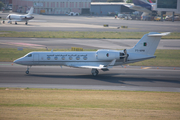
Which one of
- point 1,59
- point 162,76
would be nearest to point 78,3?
point 1,59

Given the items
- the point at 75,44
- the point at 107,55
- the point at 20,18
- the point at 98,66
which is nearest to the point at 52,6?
the point at 20,18

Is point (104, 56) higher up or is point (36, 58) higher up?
point (104, 56)

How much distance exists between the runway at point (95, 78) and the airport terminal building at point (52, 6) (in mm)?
129145

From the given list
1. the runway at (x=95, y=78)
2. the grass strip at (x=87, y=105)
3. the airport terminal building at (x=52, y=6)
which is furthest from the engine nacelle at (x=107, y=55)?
the airport terminal building at (x=52, y=6)

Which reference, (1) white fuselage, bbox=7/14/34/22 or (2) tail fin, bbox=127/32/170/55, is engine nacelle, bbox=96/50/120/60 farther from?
(1) white fuselage, bbox=7/14/34/22

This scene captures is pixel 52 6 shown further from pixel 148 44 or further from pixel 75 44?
pixel 148 44

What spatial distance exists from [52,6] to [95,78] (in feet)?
456

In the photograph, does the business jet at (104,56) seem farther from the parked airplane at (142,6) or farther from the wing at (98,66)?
the parked airplane at (142,6)

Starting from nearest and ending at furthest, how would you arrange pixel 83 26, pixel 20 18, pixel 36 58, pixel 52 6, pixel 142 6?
pixel 36 58 → pixel 83 26 → pixel 20 18 → pixel 142 6 → pixel 52 6

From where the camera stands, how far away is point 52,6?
158625 millimetres

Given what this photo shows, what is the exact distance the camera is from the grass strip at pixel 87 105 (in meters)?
14.6

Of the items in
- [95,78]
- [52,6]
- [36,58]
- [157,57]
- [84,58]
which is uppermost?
[52,6]

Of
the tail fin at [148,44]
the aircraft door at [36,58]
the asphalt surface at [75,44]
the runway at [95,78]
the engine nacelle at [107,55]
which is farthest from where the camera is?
the asphalt surface at [75,44]

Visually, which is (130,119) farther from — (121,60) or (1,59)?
(1,59)
